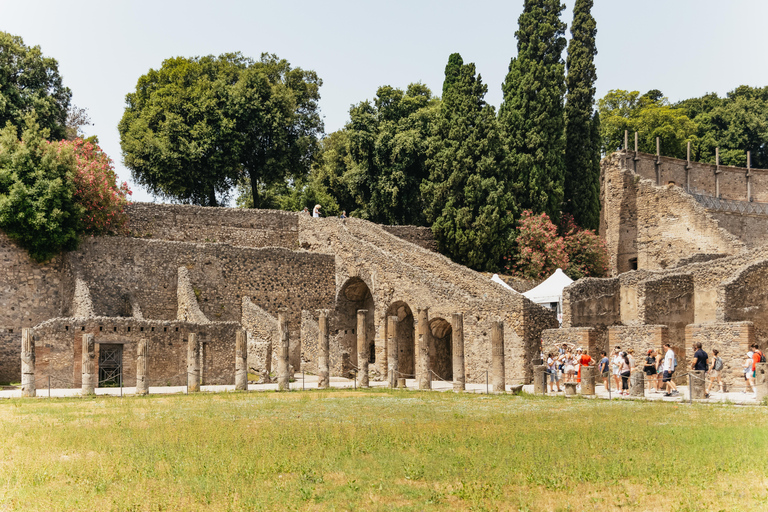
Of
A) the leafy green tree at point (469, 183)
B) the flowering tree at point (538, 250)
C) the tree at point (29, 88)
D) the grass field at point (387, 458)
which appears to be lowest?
the grass field at point (387, 458)

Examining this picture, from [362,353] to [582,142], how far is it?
2012 cm

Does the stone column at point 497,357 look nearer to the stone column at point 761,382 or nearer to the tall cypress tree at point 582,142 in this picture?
the stone column at point 761,382

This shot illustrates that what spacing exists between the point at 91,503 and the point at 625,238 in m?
39.7

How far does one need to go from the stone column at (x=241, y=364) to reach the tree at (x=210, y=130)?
18500 millimetres

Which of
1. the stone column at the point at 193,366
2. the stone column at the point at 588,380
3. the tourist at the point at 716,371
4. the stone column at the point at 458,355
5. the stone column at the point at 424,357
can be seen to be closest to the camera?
the tourist at the point at 716,371

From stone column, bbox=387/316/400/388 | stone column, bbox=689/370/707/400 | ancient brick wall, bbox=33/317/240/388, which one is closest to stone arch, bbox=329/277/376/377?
stone column, bbox=387/316/400/388

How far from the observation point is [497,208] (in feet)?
138

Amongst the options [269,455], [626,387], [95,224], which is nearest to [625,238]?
[626,387]

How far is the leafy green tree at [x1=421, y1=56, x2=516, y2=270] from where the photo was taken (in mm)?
42000

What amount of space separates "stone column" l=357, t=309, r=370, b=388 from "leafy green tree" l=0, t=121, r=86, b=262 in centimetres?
1122

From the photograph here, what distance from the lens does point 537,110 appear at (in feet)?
144

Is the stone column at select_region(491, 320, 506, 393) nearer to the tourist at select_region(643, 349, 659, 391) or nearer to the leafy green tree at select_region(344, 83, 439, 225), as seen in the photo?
the tourist at select_region(643, 349, 659, 391)

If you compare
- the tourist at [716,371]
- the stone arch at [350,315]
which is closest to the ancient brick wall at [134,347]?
the stone arch at [350,315]

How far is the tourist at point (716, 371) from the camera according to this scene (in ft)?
79.6
